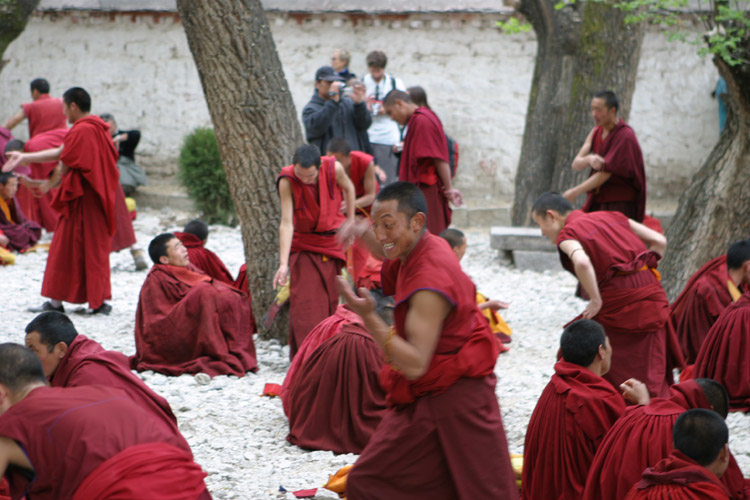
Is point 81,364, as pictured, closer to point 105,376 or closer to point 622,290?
point 105,376

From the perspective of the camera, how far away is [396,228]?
127 inches

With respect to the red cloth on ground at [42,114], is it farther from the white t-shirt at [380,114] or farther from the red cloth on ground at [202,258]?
the red cloth on ground at [202,258]

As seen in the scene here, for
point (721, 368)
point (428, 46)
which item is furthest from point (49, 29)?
point (721, 368)

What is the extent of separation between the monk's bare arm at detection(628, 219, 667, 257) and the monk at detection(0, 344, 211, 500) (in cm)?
305

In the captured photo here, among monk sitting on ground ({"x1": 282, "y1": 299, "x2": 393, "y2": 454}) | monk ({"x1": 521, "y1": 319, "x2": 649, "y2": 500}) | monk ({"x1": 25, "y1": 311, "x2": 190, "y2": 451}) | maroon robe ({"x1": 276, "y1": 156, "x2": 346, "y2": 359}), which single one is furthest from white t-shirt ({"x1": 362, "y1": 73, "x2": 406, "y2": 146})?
monk ({"x1": 25, "y1": 311, "x2": 190, "y2": 451})

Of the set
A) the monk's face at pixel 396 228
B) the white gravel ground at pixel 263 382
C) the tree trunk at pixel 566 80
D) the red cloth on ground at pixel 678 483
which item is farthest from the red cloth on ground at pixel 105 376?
the tree trunk at pixel 566 80

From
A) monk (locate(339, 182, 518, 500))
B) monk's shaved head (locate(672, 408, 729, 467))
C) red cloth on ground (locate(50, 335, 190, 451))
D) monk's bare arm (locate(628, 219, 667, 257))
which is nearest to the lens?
monk (locate(339, 182, 518, 500))

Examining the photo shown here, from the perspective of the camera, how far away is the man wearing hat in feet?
26.5

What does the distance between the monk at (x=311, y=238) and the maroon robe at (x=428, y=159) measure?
1.36 meters

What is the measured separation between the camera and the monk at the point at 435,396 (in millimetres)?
3135

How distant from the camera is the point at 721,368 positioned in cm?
510

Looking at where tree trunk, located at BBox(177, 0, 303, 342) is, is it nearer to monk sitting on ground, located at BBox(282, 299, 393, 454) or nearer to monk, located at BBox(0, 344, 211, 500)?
monk sitting on ground, located at BBox(282, 299, 393, 454)

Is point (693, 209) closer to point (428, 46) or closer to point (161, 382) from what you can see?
point (161, 382)

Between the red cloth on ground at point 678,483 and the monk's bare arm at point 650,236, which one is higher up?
the monk's bare arm at point 650,236
